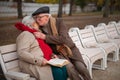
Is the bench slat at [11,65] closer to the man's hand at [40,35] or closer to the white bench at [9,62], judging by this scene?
the white bench at [9,62]

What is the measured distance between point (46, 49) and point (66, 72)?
451 millimetres

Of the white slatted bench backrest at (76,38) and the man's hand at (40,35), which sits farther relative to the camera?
the white slatted bench backrest at (76,38)

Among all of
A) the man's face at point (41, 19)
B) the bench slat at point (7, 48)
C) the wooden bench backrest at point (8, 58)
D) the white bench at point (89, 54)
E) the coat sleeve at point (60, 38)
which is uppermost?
the man's face at point (41, 19)

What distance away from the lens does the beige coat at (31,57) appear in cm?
340

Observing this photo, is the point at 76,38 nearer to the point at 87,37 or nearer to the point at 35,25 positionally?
the point at 87,37

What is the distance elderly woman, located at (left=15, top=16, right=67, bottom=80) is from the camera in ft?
11.2

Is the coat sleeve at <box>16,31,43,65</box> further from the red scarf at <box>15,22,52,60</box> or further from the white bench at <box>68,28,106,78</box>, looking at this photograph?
the white bench at <box>68,28,106,78</box>

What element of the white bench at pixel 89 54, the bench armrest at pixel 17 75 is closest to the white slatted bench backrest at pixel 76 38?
the white bench at pixel 89 54

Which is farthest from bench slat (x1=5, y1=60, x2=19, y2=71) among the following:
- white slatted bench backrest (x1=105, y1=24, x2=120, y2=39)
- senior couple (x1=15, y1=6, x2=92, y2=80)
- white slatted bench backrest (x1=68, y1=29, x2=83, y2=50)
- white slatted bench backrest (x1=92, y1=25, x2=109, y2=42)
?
white slatted bench backrest (x1=105, y1=24, x2=120, y2=39)

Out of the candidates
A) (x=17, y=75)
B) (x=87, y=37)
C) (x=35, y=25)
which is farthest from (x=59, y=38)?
(x=87, y=37)

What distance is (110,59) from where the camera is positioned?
6.61 m

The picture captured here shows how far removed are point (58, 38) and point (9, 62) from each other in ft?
2.75

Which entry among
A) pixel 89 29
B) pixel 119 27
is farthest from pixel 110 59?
pixel 119 27

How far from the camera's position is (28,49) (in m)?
3.51
